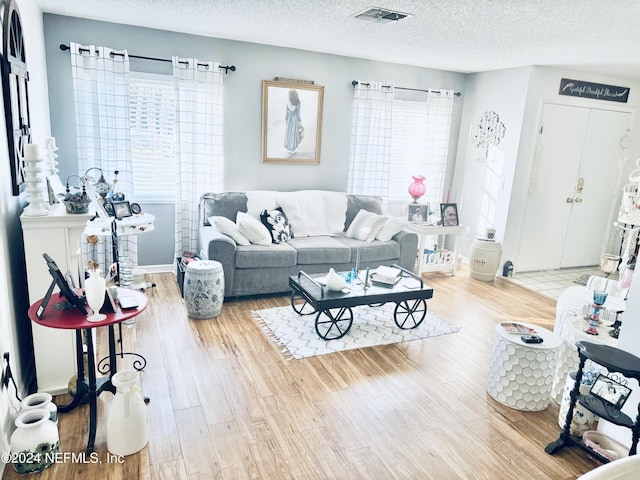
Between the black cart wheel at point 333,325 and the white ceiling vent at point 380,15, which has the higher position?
the white ceiling vent at point 380,15

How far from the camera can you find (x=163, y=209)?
15.2ft

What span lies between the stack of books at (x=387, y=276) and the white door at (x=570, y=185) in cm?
251

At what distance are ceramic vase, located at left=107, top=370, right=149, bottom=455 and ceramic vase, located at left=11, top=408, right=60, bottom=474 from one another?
242 mm

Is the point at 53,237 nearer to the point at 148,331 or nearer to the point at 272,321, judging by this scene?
the point at 148,331

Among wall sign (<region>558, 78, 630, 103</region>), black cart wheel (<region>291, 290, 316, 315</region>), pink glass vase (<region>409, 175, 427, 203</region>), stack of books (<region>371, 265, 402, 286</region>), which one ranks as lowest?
black cart wheel (<region>291, 290, 316, 315</region>)

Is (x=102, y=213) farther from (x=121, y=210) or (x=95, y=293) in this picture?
(x=95, y=293)

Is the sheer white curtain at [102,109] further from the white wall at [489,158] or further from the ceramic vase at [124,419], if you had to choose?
the white wall at [489,158]

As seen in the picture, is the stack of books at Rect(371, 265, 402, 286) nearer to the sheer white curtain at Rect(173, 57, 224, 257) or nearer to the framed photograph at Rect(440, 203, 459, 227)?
the framed photograph at Rect(440, 203, 459, 227)

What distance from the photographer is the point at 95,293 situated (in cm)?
200

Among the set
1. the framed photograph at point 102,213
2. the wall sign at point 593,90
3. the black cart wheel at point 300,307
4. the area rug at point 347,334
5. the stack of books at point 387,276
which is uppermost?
the wall sign at point 593,90

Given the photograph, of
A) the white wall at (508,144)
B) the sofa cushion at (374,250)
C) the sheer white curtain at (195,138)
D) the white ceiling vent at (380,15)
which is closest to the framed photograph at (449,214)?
the white wall at (508,144)

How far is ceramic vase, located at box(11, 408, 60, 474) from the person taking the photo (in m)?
1.91

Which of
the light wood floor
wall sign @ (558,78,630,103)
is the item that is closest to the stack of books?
the light wood floor

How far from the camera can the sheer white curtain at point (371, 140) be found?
5.22 meters
